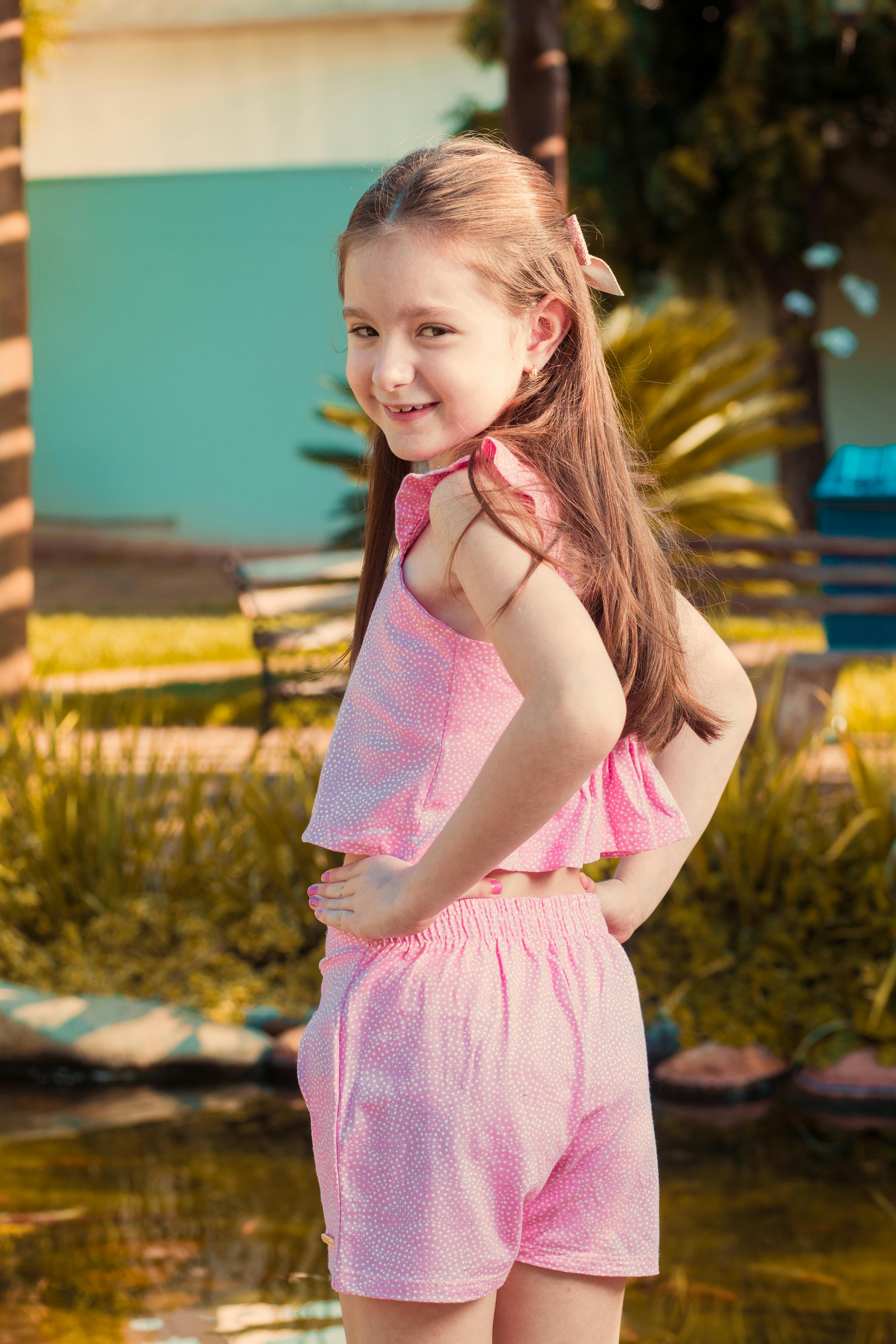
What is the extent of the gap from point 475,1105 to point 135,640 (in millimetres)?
9378

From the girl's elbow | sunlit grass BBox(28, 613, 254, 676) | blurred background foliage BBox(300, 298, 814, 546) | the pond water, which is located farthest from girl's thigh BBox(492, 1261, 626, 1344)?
blurred background foliage BBox(300, 298, 814, 546)

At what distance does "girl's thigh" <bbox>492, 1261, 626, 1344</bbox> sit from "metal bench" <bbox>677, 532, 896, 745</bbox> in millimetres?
5026

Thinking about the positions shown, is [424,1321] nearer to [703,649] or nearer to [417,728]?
[417,728]

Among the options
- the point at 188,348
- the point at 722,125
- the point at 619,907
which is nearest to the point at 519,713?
the point at 619,907

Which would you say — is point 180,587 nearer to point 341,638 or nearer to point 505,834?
point 341,638

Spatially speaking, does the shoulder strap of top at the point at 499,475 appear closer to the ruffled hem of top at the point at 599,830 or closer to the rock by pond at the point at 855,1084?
the ruffled hem of top at the point at 599,830

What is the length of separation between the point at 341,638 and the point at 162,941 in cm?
320

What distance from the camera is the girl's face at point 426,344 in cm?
121

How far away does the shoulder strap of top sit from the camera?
1.18 metres

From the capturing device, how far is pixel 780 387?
13836mm

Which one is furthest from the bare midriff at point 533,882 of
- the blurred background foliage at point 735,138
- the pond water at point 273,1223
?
the blurred background foliage at point 735,138

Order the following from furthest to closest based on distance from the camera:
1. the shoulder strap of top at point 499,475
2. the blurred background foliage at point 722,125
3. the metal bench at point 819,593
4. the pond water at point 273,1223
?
1. the blurred background foliage at point 722,125
2. the metal bench at point 819,593
3. the pond water at point 273,1223
4. the shoulder strap of top at point 499,475

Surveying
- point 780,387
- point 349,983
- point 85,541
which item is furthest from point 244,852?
point 85,541

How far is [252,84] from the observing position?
17719 millimetres
